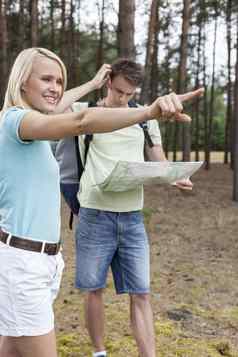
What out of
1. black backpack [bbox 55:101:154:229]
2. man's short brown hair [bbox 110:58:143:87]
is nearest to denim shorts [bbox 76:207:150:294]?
black backpack [bbox 55:101:154:229]

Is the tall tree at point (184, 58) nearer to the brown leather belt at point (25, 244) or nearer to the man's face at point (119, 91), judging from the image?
the man's face at point (119, 91)

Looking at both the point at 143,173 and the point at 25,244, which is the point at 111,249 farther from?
the point at 25,244

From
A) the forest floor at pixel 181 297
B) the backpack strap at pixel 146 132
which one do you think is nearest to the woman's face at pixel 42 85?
the backpack strap at pixel 146 132

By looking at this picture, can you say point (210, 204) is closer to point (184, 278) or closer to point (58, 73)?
point (184, 278)

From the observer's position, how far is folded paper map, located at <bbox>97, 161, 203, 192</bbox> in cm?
247

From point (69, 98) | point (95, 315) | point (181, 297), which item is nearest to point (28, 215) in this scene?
point (69, 98)

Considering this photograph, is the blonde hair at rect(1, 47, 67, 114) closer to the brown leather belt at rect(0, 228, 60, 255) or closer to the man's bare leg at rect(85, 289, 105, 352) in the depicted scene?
the brown leather belt at rect(0, 228, 60, 255)

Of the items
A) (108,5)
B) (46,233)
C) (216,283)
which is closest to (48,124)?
(46,233)

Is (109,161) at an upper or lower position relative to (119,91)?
lower

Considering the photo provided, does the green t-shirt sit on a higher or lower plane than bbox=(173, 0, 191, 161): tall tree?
lower

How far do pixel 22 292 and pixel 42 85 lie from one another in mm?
716

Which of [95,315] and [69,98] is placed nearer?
[69,98]

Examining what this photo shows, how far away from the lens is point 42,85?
183 centimetres

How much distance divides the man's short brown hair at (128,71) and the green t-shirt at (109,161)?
0.82 feet
